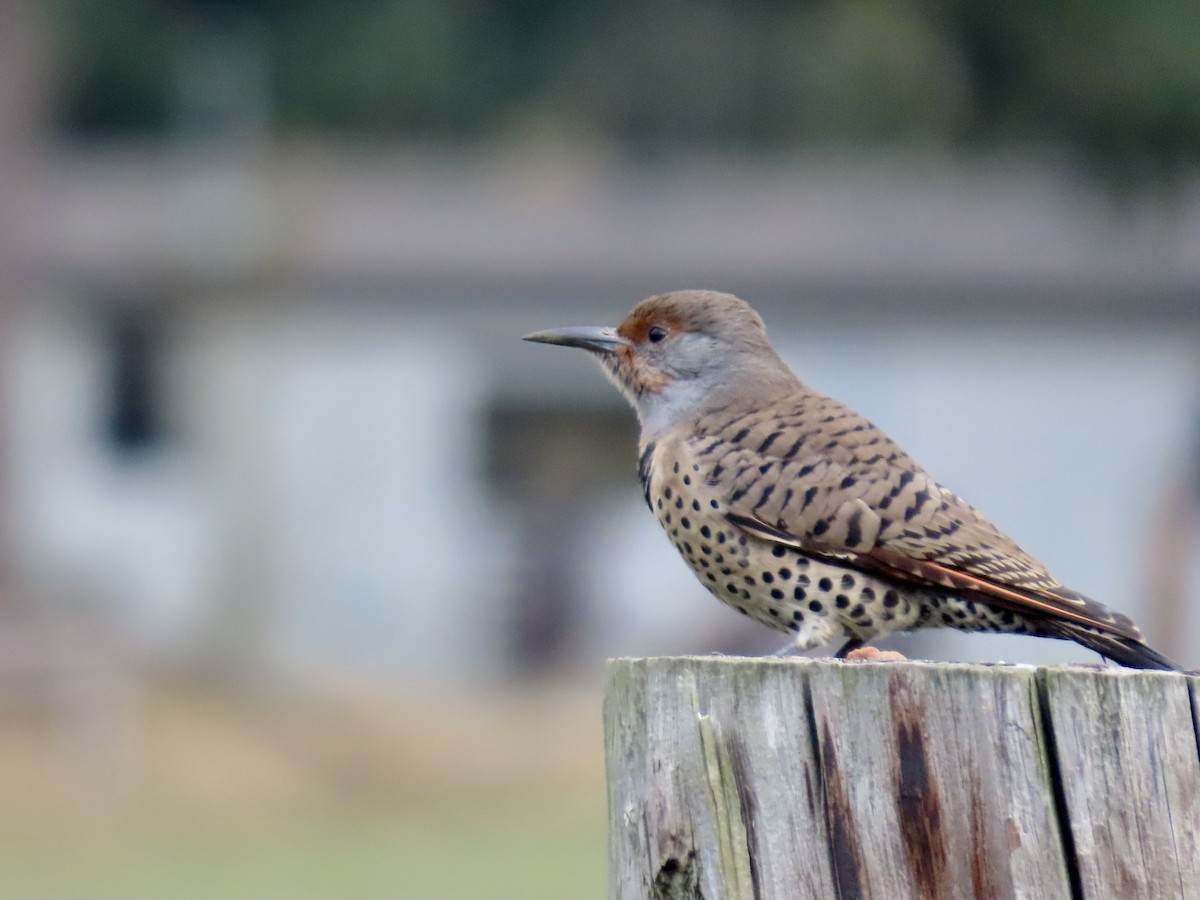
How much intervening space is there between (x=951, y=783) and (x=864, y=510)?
1.90 meters

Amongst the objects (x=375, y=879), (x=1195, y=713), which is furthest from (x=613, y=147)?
(x=1195, y=713)

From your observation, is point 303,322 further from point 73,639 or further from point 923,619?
point 923,619

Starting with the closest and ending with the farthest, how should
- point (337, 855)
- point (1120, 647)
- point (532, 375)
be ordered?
point (1120, 647) < point (337, 855) < point (532, 375)

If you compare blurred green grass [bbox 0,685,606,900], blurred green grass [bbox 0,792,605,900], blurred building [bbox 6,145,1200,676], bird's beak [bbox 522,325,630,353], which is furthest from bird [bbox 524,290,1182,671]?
blurred building [bbox 6,145,1200,676]

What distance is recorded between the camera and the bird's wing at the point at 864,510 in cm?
461

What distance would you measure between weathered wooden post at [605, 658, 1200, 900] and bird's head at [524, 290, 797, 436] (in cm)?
253

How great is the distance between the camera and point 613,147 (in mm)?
29562

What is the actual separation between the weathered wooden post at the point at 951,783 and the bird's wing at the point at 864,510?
133 centimetres

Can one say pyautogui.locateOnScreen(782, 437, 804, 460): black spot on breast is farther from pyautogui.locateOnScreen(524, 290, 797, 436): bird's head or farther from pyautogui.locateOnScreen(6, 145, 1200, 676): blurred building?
pyautogui.locateOnScreen(6, 145, 1200, 676): blurred building

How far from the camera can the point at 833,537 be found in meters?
4.82

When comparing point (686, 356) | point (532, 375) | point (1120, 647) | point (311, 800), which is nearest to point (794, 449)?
point (686, 356)

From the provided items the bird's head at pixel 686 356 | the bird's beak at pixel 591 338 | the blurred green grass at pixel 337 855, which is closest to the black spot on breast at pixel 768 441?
the bird's head at pixel 686 356

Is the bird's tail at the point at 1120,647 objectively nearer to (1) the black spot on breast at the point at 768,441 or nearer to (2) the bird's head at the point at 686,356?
(1) the black spot on breast at the point at 768,441

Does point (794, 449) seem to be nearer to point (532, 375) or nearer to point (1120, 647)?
point (1120, 647)
